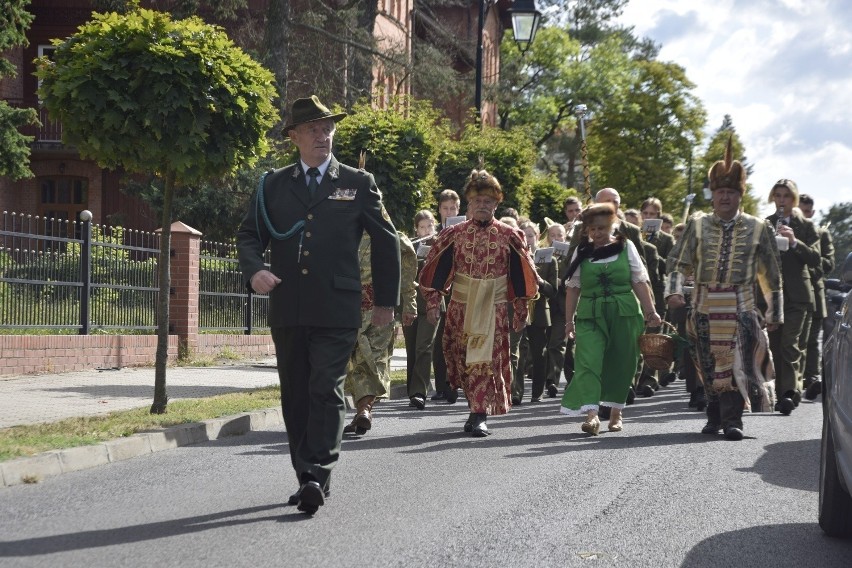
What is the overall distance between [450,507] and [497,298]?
13.9ft

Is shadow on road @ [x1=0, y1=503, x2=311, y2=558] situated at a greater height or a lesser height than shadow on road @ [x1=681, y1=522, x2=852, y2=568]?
greater

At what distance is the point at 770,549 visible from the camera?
6.15 metres

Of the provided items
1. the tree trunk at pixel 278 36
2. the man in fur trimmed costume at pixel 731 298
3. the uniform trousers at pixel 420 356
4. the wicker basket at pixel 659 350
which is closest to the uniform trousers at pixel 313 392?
the wicker basket at pixel 659 350

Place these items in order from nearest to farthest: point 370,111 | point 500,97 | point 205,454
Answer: point 205,454 < point 370,111 < point 500,97

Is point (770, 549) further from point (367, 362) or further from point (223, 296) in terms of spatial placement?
point (223, 296)

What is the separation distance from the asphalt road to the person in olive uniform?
0.47 m

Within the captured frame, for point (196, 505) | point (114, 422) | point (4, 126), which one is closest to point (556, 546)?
point (196, 505)

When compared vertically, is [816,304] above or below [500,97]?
below

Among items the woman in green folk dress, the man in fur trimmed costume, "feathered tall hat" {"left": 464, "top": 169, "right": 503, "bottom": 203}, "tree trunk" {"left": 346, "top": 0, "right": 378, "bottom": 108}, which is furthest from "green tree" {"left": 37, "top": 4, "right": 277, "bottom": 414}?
"tree trunk" {"left": 346, "top": 0, "right": 378, "bottom": 108}

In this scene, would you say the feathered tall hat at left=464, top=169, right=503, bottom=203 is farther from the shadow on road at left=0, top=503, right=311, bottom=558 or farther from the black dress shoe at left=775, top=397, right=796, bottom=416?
the shadow on road at left=0, top=503, right=311, bottom=558

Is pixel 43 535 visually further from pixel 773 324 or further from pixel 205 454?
pixel 773 324

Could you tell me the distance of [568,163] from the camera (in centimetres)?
8362

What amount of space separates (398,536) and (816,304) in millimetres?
9535

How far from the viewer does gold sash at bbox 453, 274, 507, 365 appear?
11.2 metres
